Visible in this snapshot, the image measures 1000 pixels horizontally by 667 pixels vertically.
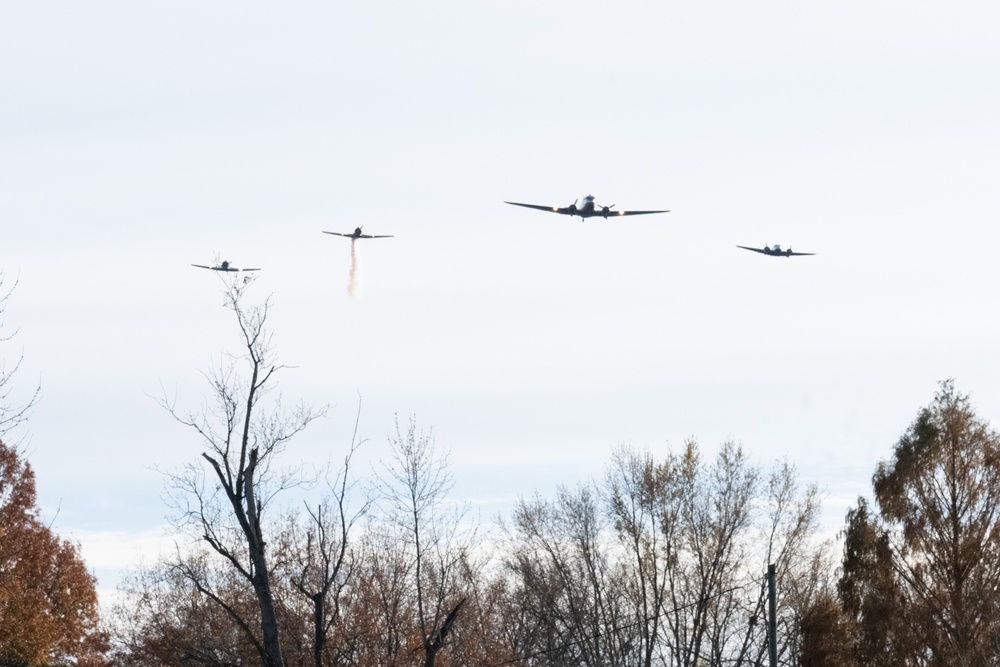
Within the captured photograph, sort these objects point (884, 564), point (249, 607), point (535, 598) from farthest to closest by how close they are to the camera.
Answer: point (535, 598), point (884, 564), point (249, 607)

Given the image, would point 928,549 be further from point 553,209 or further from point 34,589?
point 34,589

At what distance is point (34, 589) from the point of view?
175 feet

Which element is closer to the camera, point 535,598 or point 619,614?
point 619,614

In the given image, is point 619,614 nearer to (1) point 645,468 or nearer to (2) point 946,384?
(1) point 645,468

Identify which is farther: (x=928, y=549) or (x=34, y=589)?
(x=34, y=589)

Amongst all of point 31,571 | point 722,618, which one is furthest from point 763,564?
point 31,571

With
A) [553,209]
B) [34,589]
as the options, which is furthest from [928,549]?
[34,589]

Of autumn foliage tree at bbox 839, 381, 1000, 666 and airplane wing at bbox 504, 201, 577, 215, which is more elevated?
airplane wing at bbox 504, 201, 577, 215

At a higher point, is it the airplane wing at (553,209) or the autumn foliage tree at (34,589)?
the airplane wing at (553,209)

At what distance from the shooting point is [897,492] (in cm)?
4450

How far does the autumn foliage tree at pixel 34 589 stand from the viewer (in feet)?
162

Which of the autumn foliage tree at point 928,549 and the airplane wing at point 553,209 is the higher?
the airplane wing at point 553,209

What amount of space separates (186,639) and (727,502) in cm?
2130

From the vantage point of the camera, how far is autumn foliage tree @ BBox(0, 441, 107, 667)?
4928cm
